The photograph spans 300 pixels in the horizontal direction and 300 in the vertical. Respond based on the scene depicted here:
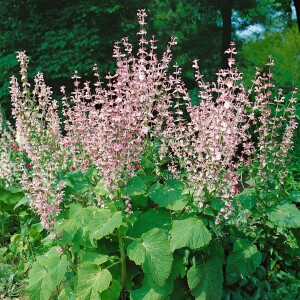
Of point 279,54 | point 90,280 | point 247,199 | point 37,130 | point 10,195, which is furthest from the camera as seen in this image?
point 279,54

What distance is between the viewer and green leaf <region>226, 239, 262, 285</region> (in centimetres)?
344

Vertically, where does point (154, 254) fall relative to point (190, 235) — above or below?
below

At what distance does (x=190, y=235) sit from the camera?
302 cm

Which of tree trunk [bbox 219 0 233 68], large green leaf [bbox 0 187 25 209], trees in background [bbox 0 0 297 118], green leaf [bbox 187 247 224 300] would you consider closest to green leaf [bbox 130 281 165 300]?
green leaf [bbox 187 247 224 300]

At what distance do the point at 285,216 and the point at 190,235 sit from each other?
93 centimetres

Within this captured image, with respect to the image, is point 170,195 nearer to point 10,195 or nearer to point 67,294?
point 67,294

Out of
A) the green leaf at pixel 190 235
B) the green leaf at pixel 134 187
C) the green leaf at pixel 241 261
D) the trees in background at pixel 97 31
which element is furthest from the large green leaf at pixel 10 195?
the trees in background at pixel 97 31

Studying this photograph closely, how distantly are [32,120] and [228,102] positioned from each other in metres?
1.98

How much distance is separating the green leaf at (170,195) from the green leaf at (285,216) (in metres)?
0.74

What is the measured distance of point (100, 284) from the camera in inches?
121

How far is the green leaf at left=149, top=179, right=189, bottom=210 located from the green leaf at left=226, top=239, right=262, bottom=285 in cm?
60

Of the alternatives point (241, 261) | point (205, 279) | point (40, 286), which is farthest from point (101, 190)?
point (241, 261)

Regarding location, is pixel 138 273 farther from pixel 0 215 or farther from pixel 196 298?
pixel 0 215

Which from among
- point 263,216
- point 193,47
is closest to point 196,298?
point 263,216
